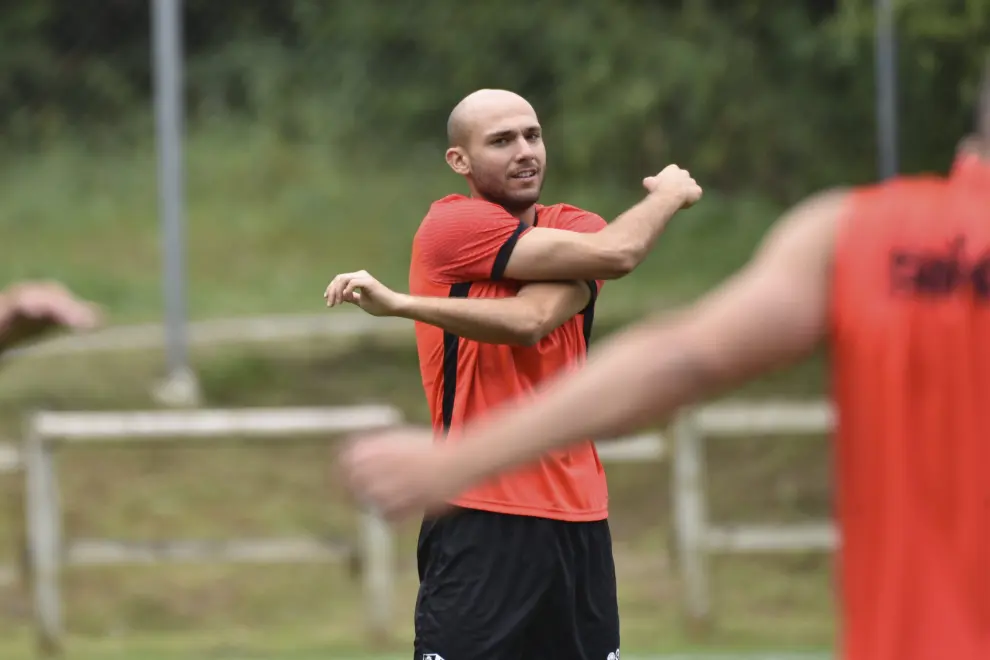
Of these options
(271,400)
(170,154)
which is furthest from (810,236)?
(271,400)

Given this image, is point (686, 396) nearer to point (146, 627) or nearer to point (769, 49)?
point (146, 627)

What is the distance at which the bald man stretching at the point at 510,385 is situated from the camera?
3463mm

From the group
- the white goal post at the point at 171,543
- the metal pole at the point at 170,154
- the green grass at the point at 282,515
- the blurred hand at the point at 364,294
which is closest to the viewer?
the blurred hand at the point at 364,294

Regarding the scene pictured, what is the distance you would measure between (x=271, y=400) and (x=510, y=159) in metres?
9.15

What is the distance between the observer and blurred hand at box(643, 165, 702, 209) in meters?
3.41

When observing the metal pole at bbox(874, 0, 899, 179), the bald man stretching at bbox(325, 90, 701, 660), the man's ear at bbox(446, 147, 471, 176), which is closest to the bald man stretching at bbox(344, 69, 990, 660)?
the bald man stretching at bbox(325, 90, 701, 660)

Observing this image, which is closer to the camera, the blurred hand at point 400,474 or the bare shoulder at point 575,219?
the blurred hand at point 400,474

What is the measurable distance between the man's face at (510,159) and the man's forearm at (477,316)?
36cm

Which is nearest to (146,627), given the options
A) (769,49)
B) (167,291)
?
(167,291)

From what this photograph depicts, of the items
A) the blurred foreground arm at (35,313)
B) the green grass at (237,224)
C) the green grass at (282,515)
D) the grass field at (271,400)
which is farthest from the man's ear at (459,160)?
the green grass at (237,224)

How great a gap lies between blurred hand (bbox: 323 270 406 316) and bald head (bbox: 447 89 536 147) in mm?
530

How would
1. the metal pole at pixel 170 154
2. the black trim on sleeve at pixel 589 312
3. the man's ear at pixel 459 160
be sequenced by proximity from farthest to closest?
the metal pole at pixel 170 154, the man's ear at pixel 459 160, the black trim on sleeve at pixel 589 312

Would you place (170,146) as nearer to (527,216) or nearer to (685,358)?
(527,216)

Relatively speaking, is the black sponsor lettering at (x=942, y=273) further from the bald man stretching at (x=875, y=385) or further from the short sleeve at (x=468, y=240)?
the short sleeve at (x=468, y=240)
